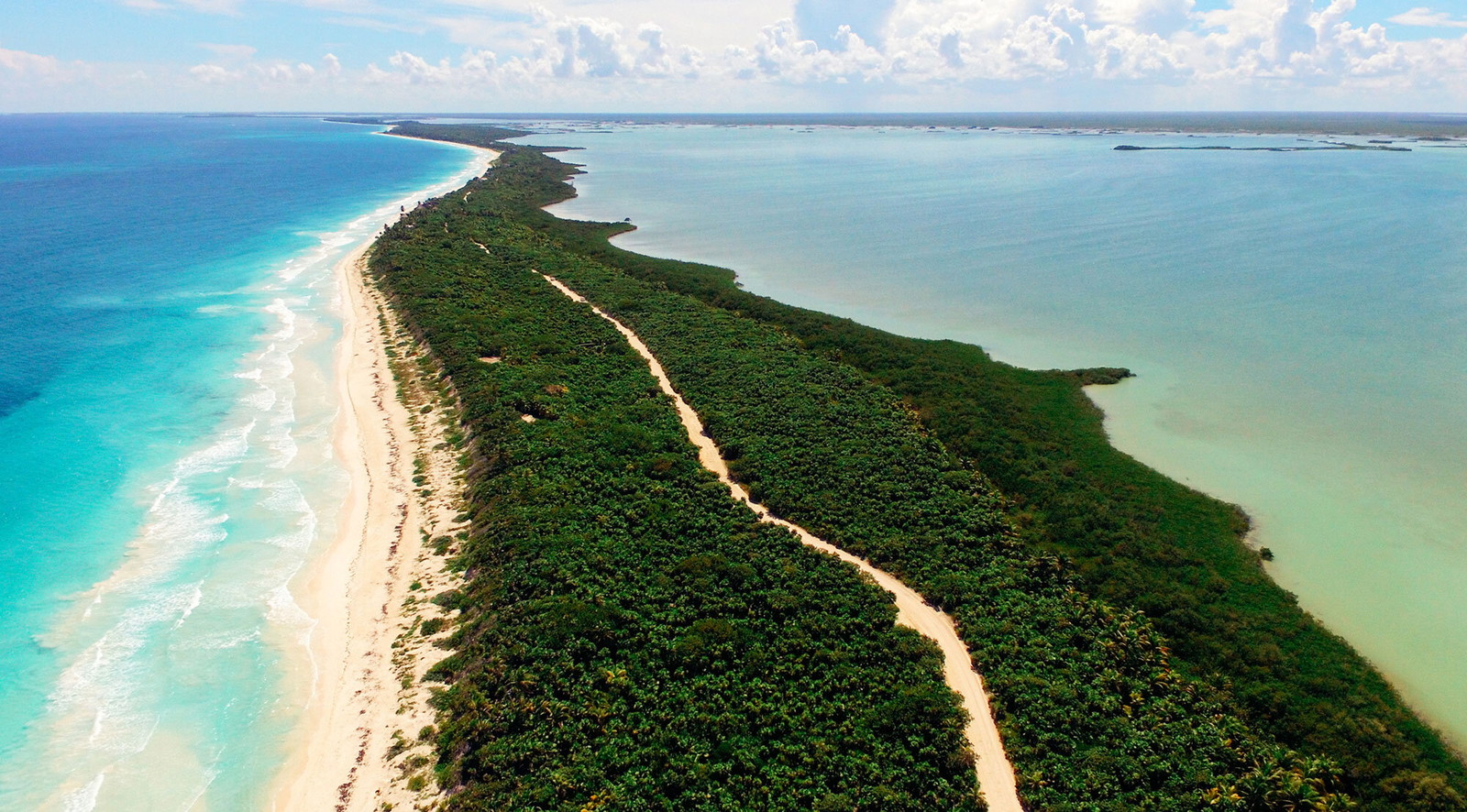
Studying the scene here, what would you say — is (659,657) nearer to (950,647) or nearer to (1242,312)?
(950,647)

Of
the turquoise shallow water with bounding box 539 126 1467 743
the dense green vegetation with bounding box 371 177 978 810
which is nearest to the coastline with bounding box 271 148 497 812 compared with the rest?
the dense green vegetation with bounding box 371 177 978 810

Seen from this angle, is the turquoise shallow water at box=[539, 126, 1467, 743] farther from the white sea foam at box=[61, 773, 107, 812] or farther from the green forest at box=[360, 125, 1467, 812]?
the white sea foam at box=[61, 773, 107, 812]

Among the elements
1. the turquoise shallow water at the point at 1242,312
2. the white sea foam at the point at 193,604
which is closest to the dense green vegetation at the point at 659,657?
the white sea foam at the point at 193,604

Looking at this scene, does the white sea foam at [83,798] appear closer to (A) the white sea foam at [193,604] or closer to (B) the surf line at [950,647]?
(A) the white sea foam at [193,604]

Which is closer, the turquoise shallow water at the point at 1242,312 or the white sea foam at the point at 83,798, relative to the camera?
the white sea foam at the point at 83,798

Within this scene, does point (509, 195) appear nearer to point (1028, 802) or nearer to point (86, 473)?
point (86, 473)

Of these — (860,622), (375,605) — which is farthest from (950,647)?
(375,605)

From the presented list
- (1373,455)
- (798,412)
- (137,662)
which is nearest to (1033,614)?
(798,412)
